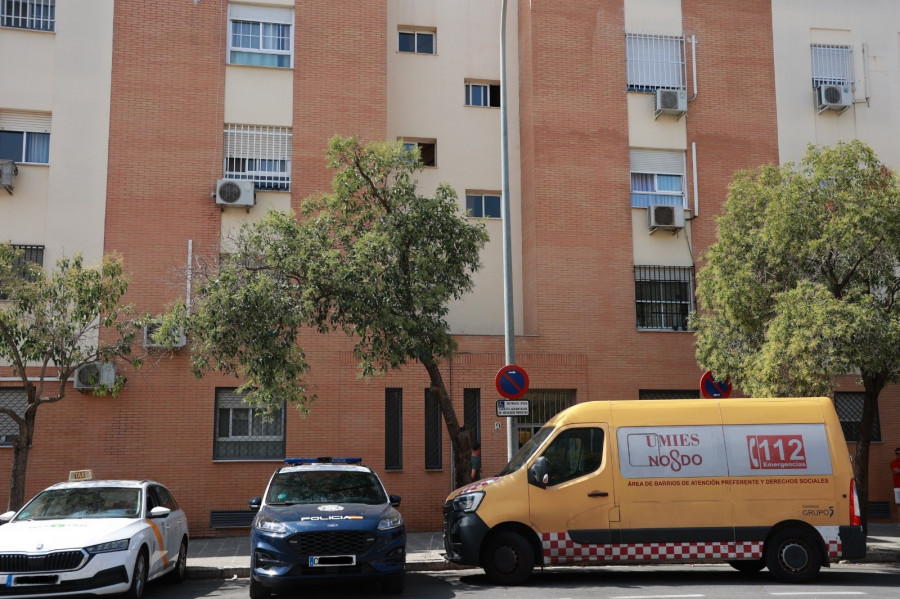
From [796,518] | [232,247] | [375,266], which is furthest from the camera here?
[232,247]

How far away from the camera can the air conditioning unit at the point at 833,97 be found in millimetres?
20594

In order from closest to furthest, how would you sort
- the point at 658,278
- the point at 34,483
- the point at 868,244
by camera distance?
the point at 868,244, the point at 34,483, the point at 658,278

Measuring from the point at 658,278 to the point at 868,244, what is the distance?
231 inches

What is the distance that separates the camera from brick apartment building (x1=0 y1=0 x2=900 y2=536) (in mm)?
17406

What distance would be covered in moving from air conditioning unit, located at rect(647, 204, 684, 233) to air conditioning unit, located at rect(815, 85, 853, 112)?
460cm

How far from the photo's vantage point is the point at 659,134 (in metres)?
20.2

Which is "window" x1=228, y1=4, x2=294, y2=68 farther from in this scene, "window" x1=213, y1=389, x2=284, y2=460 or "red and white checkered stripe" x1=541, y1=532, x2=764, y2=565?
"red and white checkered stripe" x1=541, y1=532, x2=764, y2=565

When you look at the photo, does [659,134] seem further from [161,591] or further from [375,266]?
[161,591]

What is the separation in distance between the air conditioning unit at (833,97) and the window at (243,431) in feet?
46.3

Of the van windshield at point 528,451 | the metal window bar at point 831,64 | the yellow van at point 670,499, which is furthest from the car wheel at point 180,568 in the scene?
the metal window bar at point 831,64

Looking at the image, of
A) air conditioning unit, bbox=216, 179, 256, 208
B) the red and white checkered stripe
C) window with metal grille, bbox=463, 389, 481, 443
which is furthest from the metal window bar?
the red and white checkered stripe

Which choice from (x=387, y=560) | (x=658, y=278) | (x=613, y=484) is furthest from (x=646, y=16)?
(x=387, y=560)

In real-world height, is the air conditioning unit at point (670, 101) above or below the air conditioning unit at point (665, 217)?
above

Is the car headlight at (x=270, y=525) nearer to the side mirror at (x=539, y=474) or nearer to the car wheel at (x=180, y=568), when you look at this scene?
the car wheel at (x=180, y=568)
